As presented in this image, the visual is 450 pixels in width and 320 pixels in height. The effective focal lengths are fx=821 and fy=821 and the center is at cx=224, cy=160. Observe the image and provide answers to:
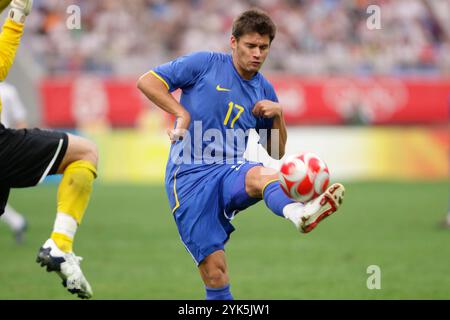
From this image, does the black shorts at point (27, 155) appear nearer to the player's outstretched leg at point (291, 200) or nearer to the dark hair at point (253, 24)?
the player's outstretched leg at point (291, 200)

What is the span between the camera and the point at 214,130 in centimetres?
646

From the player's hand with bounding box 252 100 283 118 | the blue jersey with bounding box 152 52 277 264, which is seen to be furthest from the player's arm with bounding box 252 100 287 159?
the blue jersey with bounding box 152 52 277 264

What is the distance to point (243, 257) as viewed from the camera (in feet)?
35.2

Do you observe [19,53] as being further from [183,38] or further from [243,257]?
[243,257]

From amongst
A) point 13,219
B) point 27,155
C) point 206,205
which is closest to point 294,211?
point 206,205

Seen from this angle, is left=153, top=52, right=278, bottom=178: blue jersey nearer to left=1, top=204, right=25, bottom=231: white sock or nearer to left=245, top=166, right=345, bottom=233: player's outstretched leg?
left=245, top=166, right=345, bottom=233: player's outstretched leg

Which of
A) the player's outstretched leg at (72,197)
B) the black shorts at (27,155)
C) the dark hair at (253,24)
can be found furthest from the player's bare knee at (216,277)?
the dark hair at (253,24)

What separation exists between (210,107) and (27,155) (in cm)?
150

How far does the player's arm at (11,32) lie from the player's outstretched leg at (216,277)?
2.05m

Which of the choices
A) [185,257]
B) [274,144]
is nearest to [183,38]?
[185,257]

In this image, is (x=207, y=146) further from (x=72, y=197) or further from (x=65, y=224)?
(x=65, y=224)

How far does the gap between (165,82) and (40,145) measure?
3.76 ft

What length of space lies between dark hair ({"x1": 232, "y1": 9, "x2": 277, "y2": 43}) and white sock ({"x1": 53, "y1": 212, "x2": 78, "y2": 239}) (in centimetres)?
193

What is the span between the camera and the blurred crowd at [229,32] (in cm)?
2136
